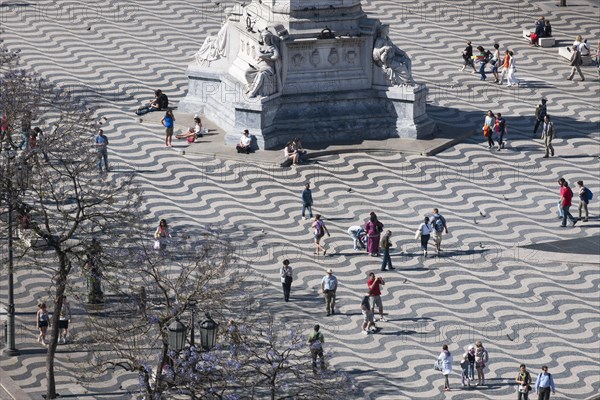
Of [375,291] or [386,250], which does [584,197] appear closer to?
[386,250]

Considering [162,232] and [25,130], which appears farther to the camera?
[162,232]

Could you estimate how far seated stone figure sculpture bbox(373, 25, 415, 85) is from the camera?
247ft

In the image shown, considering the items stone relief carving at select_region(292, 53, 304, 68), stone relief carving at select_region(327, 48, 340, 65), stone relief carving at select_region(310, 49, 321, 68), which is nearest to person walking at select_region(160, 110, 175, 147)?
stone relief carving at select_region(292, 53, 304, 68)

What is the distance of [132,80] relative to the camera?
271ft

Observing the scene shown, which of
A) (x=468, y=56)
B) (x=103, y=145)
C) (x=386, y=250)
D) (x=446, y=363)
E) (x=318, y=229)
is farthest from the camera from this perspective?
(x=468, y=56)

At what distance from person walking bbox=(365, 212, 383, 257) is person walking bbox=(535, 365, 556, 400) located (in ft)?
33.1

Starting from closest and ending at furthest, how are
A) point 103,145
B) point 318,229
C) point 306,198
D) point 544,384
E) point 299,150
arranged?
point 544,384, point 318,229, point 306,198, point 103,145, point 299,150

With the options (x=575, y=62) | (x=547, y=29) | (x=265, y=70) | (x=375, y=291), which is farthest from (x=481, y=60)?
(x=375, y=291)

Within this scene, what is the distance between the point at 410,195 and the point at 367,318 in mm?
10705

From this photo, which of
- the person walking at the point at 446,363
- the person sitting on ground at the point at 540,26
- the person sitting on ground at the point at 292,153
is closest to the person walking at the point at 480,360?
the person walking at the point at 446,363

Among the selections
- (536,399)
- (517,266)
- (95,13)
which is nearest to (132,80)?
(95,13)

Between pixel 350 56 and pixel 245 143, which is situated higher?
pixel 350 56

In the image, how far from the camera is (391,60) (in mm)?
75625

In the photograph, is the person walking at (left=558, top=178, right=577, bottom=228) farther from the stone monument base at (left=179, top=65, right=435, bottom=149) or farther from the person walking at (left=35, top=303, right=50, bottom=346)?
the person walking at (left=35, top=303, right=50, bottom=346)
